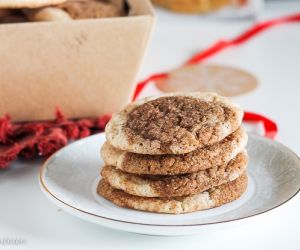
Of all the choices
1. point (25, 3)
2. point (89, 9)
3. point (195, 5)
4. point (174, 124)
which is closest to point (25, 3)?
point (25, 3)

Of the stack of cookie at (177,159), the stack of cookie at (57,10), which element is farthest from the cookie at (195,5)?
the stack of cookie at (177,159)

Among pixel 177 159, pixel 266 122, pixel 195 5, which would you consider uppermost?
pixel 177 159

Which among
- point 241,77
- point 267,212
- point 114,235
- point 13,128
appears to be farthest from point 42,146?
point 241,77

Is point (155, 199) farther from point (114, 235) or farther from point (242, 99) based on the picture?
point (242, 99)

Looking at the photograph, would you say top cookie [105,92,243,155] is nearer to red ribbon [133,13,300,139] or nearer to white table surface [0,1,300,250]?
white table surface [0,1,300,250]

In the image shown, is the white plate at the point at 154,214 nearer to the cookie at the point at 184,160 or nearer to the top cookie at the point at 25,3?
the cookie at the point at 184,160

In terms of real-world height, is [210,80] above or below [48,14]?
below

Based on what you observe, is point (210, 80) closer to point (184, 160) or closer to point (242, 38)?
point (242, 38)

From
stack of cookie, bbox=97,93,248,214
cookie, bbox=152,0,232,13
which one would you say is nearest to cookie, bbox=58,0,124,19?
stack of cookie, bbox=97,93,248,214
